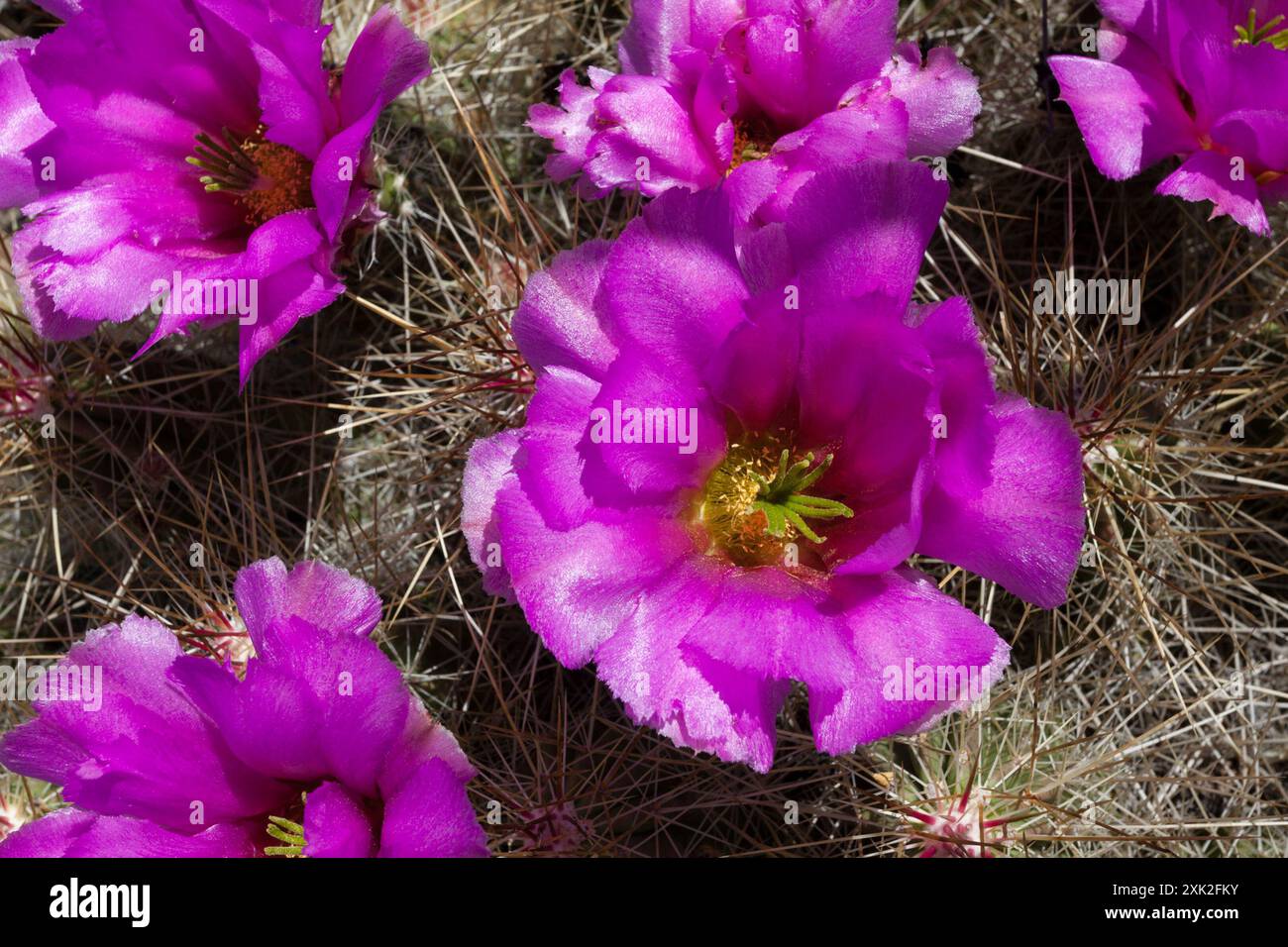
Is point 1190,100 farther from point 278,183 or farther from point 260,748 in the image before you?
point 260,748

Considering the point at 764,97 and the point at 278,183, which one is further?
the point at 278,183

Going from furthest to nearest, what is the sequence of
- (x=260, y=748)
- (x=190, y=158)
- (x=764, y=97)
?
1. (x=190, y=158)
2. (x=764, y=97)
3. (x=260, y=748)

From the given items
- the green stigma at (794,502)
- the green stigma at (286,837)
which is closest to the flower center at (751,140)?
the green stigma at (794,502)

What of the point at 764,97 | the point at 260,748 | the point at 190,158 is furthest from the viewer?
the point at 190,158

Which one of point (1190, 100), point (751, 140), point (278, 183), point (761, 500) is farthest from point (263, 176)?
point (1190, 100)

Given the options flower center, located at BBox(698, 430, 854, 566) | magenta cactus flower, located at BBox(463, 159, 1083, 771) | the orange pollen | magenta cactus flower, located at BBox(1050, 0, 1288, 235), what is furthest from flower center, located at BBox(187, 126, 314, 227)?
magenta cactus flower, located at BBox(1050, 0, 1288, 235)

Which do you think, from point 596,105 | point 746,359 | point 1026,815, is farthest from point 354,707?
point 1026,815

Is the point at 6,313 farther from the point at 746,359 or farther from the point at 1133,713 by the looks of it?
the point at 1133,713
